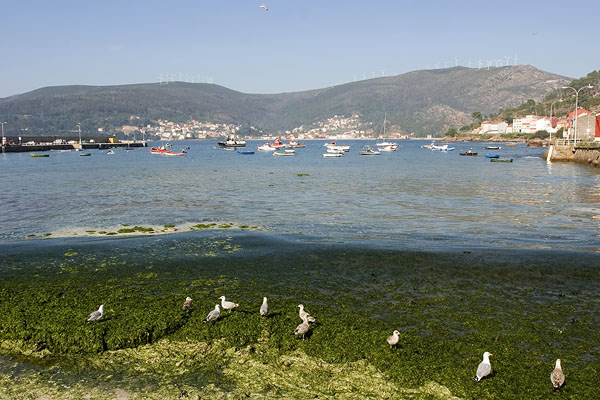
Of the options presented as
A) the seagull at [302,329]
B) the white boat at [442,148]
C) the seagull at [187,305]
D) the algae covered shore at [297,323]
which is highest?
the seagull at [187,305]

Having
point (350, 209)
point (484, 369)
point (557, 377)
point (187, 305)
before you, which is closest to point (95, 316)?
point (187, 305)

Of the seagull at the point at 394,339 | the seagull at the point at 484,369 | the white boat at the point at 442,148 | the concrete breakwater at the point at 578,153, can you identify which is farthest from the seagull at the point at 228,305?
the white boat at the point at 442,148

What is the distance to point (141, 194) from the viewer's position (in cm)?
4384

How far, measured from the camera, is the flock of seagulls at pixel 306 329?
9.12 meters

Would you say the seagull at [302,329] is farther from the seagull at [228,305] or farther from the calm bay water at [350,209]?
the calm bay water at [350,209]

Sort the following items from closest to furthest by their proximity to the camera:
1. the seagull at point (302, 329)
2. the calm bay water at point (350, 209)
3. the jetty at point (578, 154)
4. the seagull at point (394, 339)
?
the seagull at point (394, 339)
the seagull at point (302, 329)
the calm bay water at point (350, 209)
the jetty at point (578, 154)

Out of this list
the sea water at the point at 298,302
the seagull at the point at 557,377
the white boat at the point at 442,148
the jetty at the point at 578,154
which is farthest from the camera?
the white boat at the point at 442,148

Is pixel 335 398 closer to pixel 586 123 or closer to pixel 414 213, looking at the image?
pixel 414 213

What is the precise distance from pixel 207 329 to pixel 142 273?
5.70 metres

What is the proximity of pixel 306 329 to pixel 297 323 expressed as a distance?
87 centimetres

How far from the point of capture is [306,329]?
11.2m

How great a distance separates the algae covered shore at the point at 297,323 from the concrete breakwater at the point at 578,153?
63407 millimetres

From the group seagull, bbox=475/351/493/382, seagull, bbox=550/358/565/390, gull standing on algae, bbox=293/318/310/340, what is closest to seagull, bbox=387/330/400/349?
seagull, bbox=475/351/493/382

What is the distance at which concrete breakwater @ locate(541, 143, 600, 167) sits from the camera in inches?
2862
